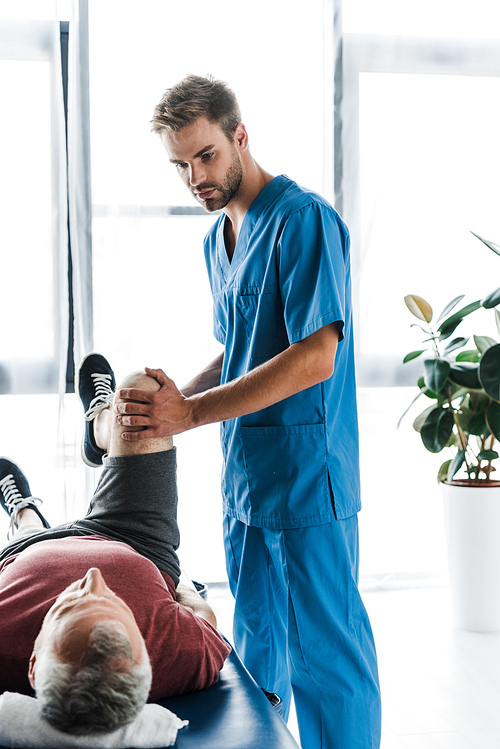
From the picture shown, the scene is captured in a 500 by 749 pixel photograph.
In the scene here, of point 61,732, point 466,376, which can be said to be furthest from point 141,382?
point 466,376

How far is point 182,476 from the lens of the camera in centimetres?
254

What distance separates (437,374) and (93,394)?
1100 mm

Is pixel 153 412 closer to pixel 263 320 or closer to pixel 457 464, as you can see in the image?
pixel 263 320

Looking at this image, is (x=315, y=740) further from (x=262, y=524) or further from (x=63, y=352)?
(x=63, y=352)

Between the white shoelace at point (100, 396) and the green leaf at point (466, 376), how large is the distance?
1.11 meters

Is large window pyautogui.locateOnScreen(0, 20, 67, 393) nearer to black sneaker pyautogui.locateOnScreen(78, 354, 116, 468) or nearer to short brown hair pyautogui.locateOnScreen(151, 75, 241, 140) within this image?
black sneaker pyautogui.locateOnScreen(78, 354, 116, 468)

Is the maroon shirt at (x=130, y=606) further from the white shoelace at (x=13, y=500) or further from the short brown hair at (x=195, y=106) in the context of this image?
the short brown hair at (x=195, y=106)

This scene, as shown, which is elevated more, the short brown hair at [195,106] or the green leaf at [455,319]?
the short brown hair at [195,106]

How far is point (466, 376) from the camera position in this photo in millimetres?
2191

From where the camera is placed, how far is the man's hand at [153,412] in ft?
4.20

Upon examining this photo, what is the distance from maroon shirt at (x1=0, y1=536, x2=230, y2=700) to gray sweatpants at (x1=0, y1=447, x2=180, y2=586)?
0.52 ft

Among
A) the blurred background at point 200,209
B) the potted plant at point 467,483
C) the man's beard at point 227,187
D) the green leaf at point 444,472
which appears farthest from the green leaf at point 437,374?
the man's beard at point 227,187

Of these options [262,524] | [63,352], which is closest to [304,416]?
[262,524]

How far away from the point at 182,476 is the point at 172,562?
3.99 feet
